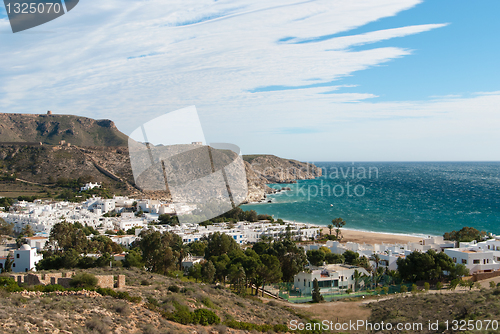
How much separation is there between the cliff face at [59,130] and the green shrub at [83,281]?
2995 inches

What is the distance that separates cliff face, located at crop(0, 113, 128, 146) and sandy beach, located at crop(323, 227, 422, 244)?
195ft

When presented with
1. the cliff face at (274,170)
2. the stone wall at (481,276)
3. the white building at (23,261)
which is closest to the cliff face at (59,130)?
the cliff face at (274,170)

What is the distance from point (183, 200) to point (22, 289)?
47.2 meters

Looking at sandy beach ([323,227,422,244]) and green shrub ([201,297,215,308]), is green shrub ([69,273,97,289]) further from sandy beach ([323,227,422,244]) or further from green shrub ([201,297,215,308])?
sandy beach ([323,227,422,244])

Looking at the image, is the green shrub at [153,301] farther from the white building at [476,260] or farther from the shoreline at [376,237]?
the shoreline at [376,237]

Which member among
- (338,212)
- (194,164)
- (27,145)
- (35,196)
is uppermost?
(27,145)

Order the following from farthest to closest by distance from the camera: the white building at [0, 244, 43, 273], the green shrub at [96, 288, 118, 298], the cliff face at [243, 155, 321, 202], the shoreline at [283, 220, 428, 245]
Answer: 1. the cliff face at [243, 155, 321, 202]
2. the shoreline at [283, 220, 428, 245]
3. the white building at [0, 244, 43, 273]
4. the green shrub at [96, 288, 118, 298]

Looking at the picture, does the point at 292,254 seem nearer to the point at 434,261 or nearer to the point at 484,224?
the point at 434,261

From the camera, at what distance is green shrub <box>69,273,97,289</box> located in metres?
10.6

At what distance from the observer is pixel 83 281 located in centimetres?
1072

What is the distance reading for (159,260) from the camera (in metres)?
19.2

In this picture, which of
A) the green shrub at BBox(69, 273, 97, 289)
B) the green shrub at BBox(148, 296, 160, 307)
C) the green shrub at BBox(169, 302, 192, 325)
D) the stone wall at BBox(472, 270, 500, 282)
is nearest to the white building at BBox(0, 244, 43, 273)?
the green shrub at BBox(69, 273, 97, 289)

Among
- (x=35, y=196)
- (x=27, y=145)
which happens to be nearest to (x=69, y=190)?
(x=35, y=196)

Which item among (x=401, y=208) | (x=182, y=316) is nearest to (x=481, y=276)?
(x=182, y=316)
